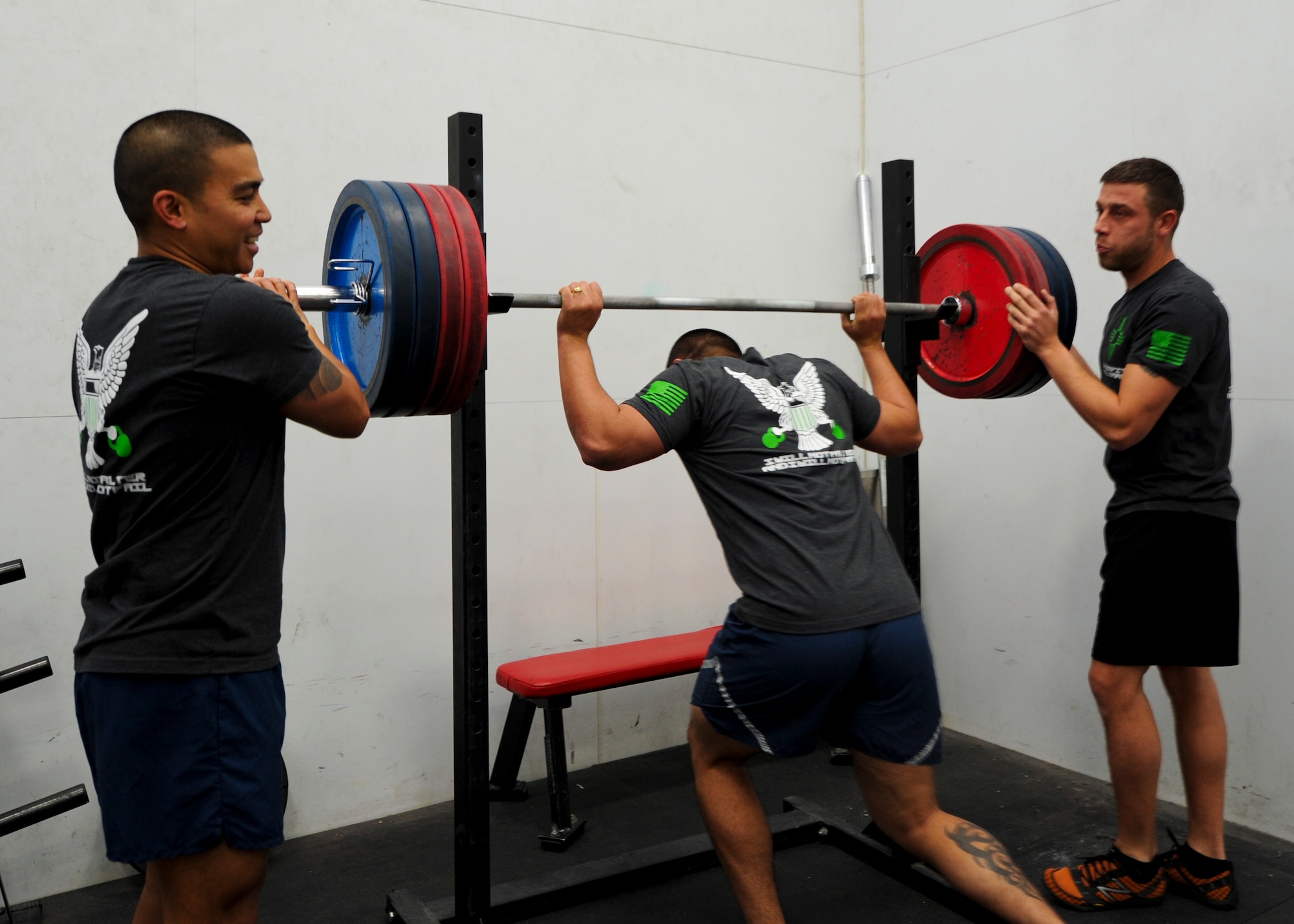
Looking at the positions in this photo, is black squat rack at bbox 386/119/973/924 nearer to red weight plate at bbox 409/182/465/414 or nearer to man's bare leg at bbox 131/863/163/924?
red weight plate at bbox 409/182/465/414

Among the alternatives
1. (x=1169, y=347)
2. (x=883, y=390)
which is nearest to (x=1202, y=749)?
(x=1169, y=347)

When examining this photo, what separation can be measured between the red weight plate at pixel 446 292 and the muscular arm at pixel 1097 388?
128 cm

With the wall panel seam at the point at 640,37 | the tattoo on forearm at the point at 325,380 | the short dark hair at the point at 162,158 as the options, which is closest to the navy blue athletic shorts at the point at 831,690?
the tattoo on forearm at the point at 325,380

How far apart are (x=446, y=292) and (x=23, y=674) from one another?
120 cm

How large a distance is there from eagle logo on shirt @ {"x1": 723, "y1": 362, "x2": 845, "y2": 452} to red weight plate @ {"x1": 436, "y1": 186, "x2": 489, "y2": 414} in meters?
0.46

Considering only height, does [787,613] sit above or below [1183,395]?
below

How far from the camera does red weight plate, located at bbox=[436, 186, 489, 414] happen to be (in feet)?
6.01

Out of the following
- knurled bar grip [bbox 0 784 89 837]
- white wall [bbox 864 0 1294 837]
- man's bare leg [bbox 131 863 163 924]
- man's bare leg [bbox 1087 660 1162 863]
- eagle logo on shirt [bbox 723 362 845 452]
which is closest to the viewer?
man's bare leg [bbox 131 863 163 924]

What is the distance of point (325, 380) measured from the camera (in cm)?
149

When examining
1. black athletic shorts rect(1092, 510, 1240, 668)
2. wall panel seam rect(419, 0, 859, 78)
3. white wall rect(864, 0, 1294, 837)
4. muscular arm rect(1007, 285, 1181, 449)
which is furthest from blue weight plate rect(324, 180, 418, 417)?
white wall rect(864, 0, 1294, 837)

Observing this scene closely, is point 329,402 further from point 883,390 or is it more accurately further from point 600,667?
point 600,667

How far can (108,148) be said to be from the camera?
2.53 meters

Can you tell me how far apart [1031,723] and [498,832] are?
166cm

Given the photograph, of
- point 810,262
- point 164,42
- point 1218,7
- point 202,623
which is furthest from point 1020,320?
point 164,42
